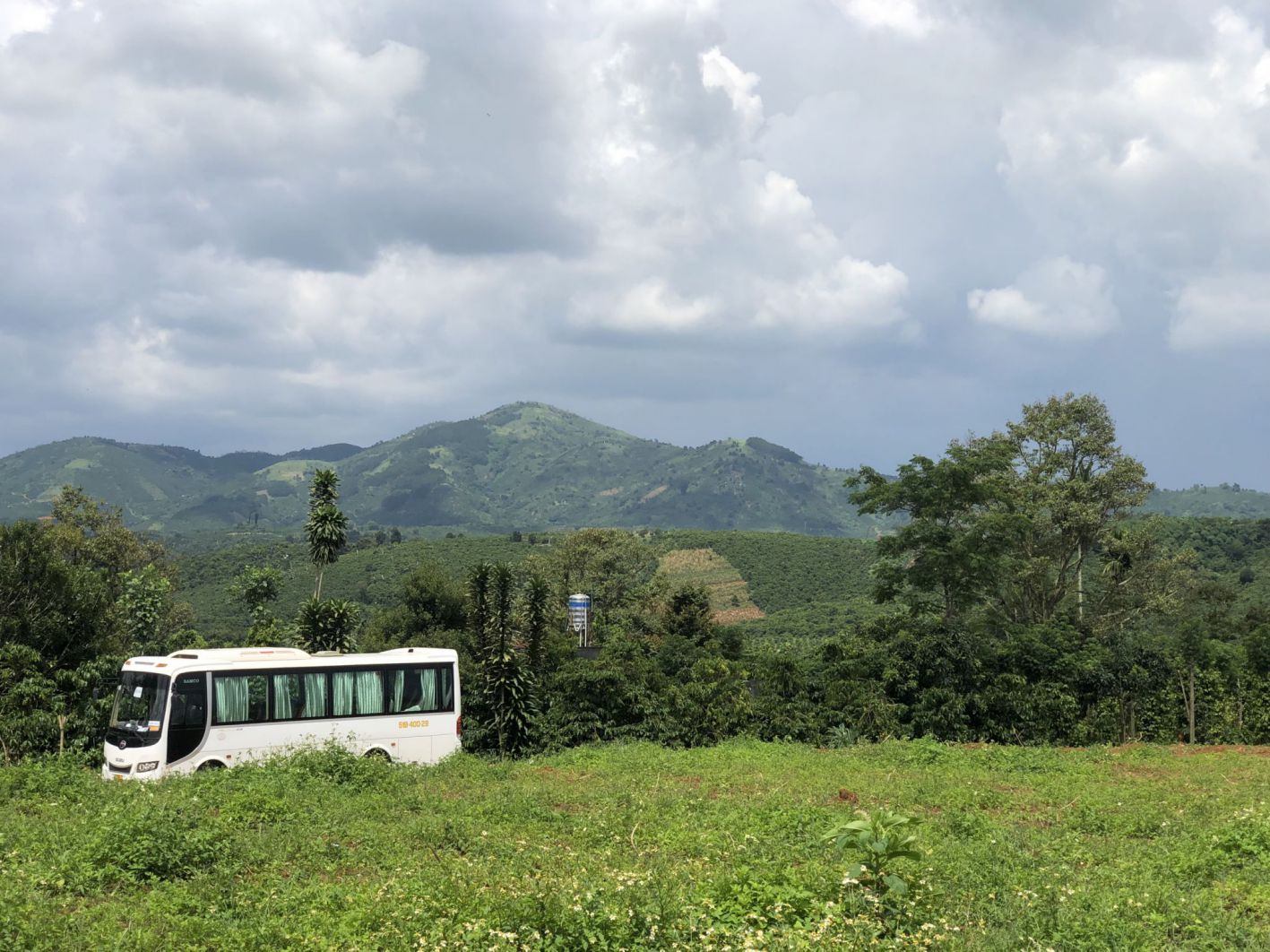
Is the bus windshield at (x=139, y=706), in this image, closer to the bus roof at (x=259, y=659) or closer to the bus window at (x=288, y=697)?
the bus roof at (x=259, y=659)

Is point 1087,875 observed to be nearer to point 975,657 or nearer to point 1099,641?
point 975,657

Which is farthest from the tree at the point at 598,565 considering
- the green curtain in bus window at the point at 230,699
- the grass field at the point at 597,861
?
the grass field at the point at 597,861

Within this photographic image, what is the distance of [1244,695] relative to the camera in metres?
28.8

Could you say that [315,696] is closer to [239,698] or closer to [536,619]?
[239,698]

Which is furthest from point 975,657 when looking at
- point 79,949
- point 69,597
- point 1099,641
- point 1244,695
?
point 69,597

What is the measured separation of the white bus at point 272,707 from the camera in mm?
19625

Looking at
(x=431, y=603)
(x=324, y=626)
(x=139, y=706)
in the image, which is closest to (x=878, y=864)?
(x=139, y=706)

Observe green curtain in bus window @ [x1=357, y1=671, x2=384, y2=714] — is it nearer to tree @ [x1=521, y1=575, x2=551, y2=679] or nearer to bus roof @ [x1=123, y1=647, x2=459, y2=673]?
bus roof @ [x1=123, y1=647, x2=459, y2=673]

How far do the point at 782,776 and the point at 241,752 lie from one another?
1241 centimetres

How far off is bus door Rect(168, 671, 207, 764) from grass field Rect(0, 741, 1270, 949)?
1.82 meters

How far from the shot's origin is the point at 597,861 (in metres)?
11.3

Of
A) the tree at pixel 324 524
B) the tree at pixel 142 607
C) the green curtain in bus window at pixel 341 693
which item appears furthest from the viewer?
the tree at pixel 142 607

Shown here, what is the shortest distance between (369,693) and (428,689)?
1.58 meters

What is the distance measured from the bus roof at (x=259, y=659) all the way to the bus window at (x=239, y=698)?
0.29 metres
